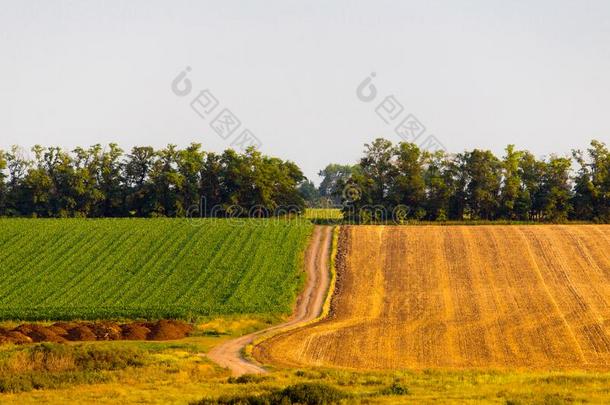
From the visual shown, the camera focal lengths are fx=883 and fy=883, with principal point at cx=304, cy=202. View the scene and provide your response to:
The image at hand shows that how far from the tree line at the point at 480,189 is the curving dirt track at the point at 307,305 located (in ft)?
62.1

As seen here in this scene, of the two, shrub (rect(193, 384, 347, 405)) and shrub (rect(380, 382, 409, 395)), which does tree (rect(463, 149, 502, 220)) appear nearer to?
shrub (rect(380, 382, 409, 395))

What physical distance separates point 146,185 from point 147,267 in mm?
34629

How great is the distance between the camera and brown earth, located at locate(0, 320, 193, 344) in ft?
184

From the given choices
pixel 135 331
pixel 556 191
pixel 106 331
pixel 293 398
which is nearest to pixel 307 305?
pixel 135 331

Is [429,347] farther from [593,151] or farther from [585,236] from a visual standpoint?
[593,151]

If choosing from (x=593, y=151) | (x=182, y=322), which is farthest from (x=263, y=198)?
(x=182, y=322)

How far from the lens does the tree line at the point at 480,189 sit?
360 ft

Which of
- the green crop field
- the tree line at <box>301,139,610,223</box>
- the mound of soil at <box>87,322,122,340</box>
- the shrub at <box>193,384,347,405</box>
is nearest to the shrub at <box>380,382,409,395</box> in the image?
the shrub at <box>193,384,347,405</box>

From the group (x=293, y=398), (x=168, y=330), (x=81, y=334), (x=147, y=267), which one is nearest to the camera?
(x=293, y=398)

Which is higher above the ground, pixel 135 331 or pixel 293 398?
pixel 135 331

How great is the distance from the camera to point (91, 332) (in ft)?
189

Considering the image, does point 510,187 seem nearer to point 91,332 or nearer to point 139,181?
point 139,181

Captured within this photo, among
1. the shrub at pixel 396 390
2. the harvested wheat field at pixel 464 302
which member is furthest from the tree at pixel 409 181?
the shrub at pixel 396 390

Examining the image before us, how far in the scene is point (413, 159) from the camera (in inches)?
4464
